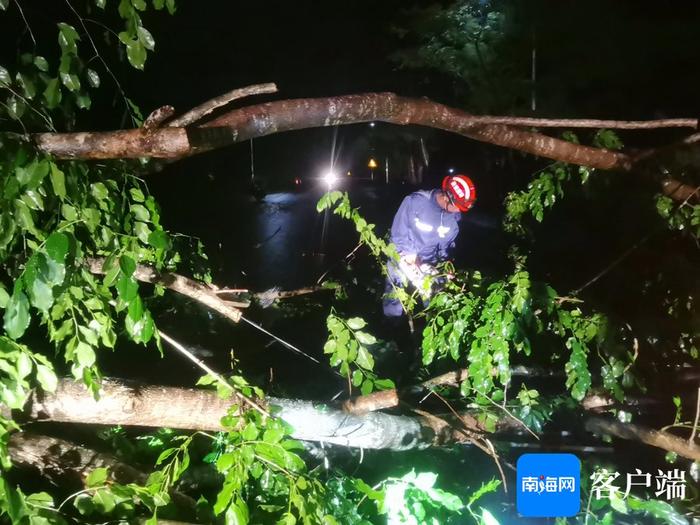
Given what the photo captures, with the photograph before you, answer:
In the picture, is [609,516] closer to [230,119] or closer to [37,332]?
[230,119]

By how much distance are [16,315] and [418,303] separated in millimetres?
4764

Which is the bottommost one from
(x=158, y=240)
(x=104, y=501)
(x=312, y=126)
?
(x=104, y=501)

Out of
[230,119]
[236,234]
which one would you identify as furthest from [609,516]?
[236,234]

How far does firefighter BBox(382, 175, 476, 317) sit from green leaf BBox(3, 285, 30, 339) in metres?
3.98

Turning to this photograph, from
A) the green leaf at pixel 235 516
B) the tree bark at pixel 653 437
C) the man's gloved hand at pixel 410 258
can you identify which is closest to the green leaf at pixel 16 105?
the green leaf at pixel 235 516

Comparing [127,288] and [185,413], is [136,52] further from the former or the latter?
[185,413]

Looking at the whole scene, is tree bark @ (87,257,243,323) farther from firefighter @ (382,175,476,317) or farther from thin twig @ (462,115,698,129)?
firefighter @ (382,175,476,317)

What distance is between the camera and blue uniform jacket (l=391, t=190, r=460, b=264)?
5555mm

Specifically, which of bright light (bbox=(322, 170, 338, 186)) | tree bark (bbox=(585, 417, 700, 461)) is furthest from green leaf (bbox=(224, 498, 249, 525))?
bright light (bbox=(322, 170, 338, 186))

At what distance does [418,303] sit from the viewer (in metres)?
5.79

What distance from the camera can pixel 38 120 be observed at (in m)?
2.13

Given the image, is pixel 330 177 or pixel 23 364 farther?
pixel 330 177

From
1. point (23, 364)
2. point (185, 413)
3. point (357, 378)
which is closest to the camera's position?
point (23, 364)

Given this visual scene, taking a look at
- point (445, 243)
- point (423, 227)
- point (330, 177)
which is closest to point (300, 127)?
point (423, 227)
